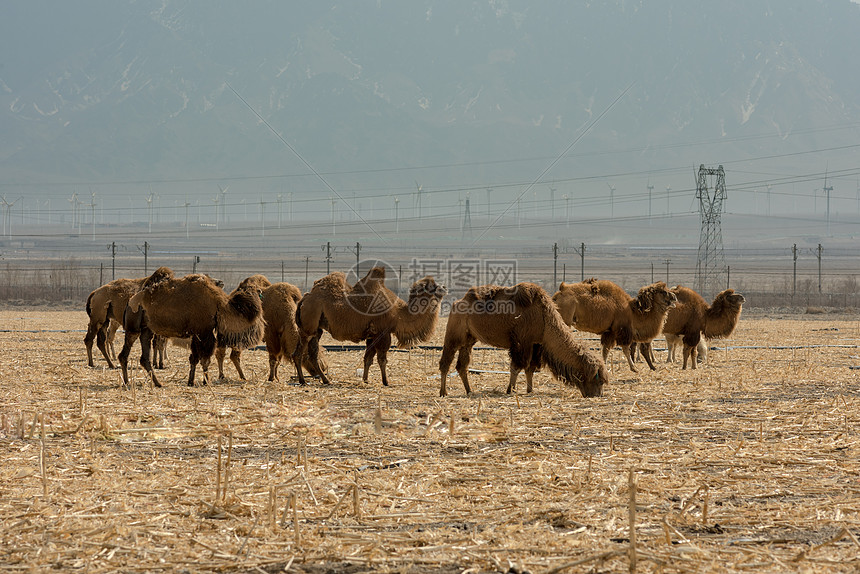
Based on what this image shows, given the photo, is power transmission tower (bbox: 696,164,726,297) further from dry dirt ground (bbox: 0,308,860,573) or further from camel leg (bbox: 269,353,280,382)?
dry dirt ground (bbox: 0,308,860,573)

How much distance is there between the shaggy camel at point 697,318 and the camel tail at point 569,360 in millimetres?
6856

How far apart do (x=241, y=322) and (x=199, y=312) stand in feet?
2.49

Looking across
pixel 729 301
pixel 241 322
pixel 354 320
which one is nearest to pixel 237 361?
pixel 241 322

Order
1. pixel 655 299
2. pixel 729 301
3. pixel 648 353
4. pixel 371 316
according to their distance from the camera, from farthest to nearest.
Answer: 1. pixel 729 301
2. pixel 648 353
3. pixel 655 299
4. pixel 371 316

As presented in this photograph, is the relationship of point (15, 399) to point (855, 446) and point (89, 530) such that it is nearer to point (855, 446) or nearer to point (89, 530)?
point (89, 530)

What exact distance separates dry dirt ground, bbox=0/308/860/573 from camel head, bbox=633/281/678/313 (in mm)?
6089

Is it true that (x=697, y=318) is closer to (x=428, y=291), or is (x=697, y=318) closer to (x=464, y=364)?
(x=428, y=291)

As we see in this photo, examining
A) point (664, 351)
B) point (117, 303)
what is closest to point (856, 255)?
point (664, 351)

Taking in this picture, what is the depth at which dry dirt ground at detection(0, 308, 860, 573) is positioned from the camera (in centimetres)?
571

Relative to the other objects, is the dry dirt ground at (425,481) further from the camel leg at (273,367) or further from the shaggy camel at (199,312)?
the camel leg at (273,367)

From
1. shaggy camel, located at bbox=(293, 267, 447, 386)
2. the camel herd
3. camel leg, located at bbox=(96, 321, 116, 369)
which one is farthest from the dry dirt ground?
camel leg, located at bbox=(96, 321, 116, 369)

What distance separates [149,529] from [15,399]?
7.11m

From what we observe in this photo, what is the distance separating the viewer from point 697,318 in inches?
838

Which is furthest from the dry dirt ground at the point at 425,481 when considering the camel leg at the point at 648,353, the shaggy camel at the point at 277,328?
the camel leg at the point at 648,353
